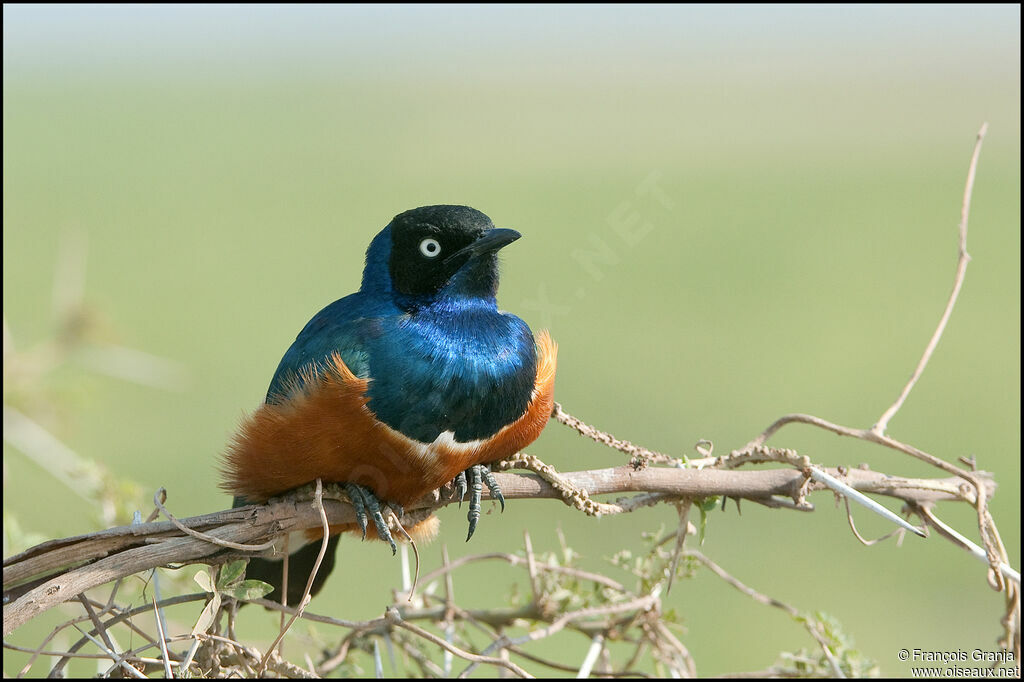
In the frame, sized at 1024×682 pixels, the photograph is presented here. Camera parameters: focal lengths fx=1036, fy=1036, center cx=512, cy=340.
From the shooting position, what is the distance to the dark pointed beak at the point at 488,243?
149 inches

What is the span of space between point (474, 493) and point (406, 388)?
0.44 meters

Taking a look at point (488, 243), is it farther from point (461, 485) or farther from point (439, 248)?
point (461, 485)

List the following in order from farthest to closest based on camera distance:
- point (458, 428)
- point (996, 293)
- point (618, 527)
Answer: point (996, 293) < point (618, 527) < point (458, 428)

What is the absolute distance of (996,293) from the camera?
1784 centimetres

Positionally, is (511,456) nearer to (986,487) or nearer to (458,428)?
(458,428)

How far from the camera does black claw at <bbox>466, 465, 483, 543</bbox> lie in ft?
11.8

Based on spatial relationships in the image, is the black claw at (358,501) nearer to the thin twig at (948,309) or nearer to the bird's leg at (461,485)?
the bird's leg at (461,485)

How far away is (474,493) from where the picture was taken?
143 inches

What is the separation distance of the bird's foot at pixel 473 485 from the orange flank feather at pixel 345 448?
42 millimetres

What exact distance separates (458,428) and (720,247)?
50.2ft

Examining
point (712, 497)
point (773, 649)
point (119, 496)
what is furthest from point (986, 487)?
point (773, 649)

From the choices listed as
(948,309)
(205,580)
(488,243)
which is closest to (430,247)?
(488,243)

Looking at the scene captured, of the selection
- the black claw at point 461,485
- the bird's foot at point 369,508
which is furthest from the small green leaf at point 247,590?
the black claw at point 461,485

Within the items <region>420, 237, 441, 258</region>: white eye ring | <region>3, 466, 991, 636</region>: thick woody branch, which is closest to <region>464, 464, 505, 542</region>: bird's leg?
<region>3, 466, 991, 636</region>: thick woody branch
